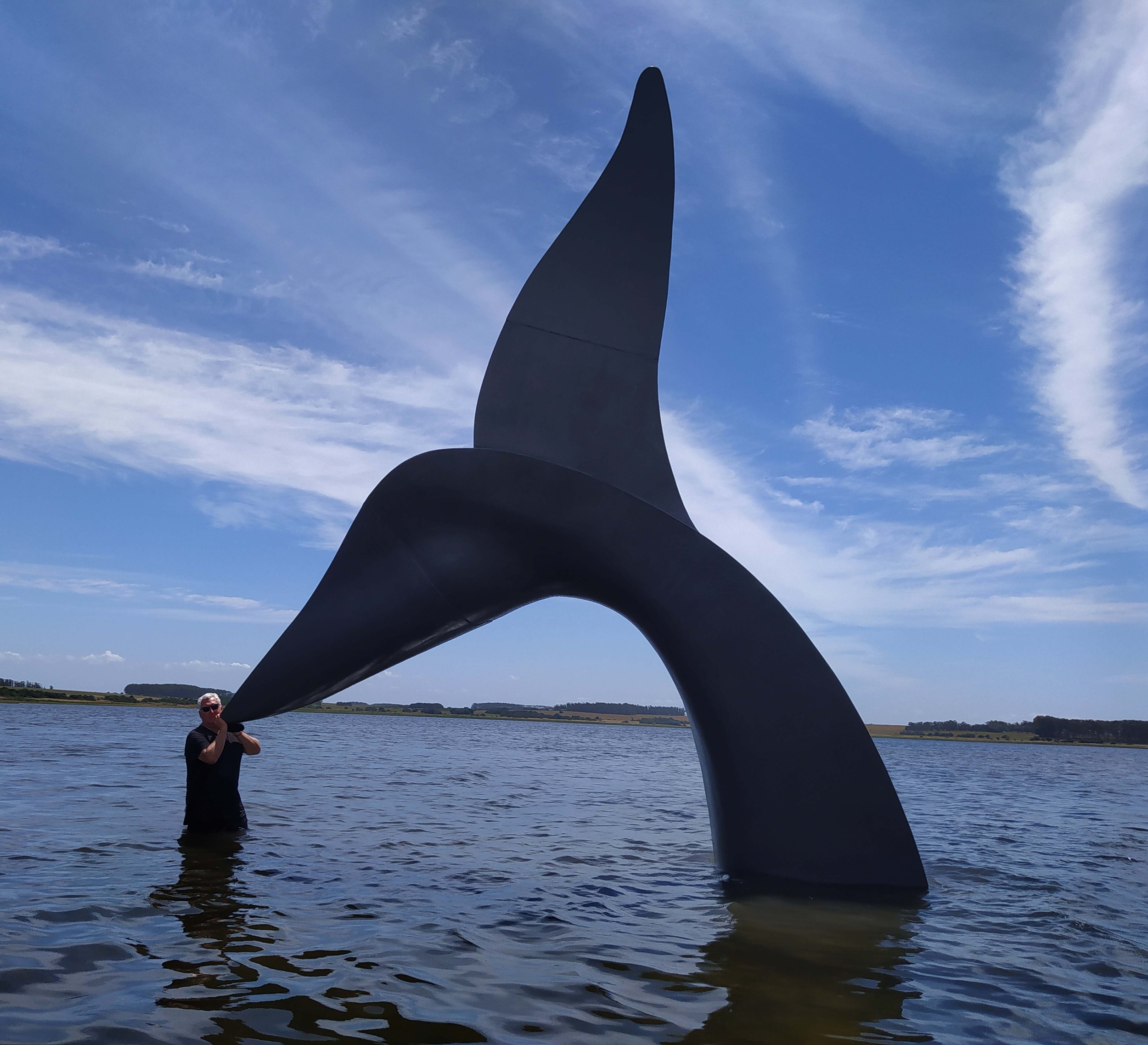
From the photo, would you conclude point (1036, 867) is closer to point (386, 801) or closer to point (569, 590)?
point (569, 590)

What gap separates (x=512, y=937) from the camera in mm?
5824

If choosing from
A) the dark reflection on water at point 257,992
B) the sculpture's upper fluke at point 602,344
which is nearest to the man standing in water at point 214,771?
the dark reflection on water at point 257,992

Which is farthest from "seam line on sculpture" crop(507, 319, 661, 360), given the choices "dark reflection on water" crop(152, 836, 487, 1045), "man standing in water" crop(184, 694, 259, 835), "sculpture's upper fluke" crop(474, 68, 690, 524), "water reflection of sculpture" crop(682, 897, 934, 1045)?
"dark reflection on water" crop(152, 836, 487, 1045)

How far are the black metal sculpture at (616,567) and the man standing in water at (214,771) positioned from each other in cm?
62

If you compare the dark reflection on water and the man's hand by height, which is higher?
the man's hand

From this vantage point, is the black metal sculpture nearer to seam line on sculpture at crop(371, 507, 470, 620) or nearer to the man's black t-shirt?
seam line on sculpture at crop(371, 507, 470, 620)

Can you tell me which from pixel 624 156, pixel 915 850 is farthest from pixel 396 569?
pixel 915 850

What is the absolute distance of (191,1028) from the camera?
3949 millimetres

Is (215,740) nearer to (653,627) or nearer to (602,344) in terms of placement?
(653,627)

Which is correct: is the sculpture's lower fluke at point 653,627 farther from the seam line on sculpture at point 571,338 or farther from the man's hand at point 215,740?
the seam line on sculpture at point 571,338

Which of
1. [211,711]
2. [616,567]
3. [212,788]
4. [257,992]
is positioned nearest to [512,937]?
[257,992]

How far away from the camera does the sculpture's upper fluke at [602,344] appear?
7812mm

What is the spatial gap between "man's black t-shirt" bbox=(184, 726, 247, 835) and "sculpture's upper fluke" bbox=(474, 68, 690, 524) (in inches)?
158

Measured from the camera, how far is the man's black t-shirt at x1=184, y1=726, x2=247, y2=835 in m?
8.40
